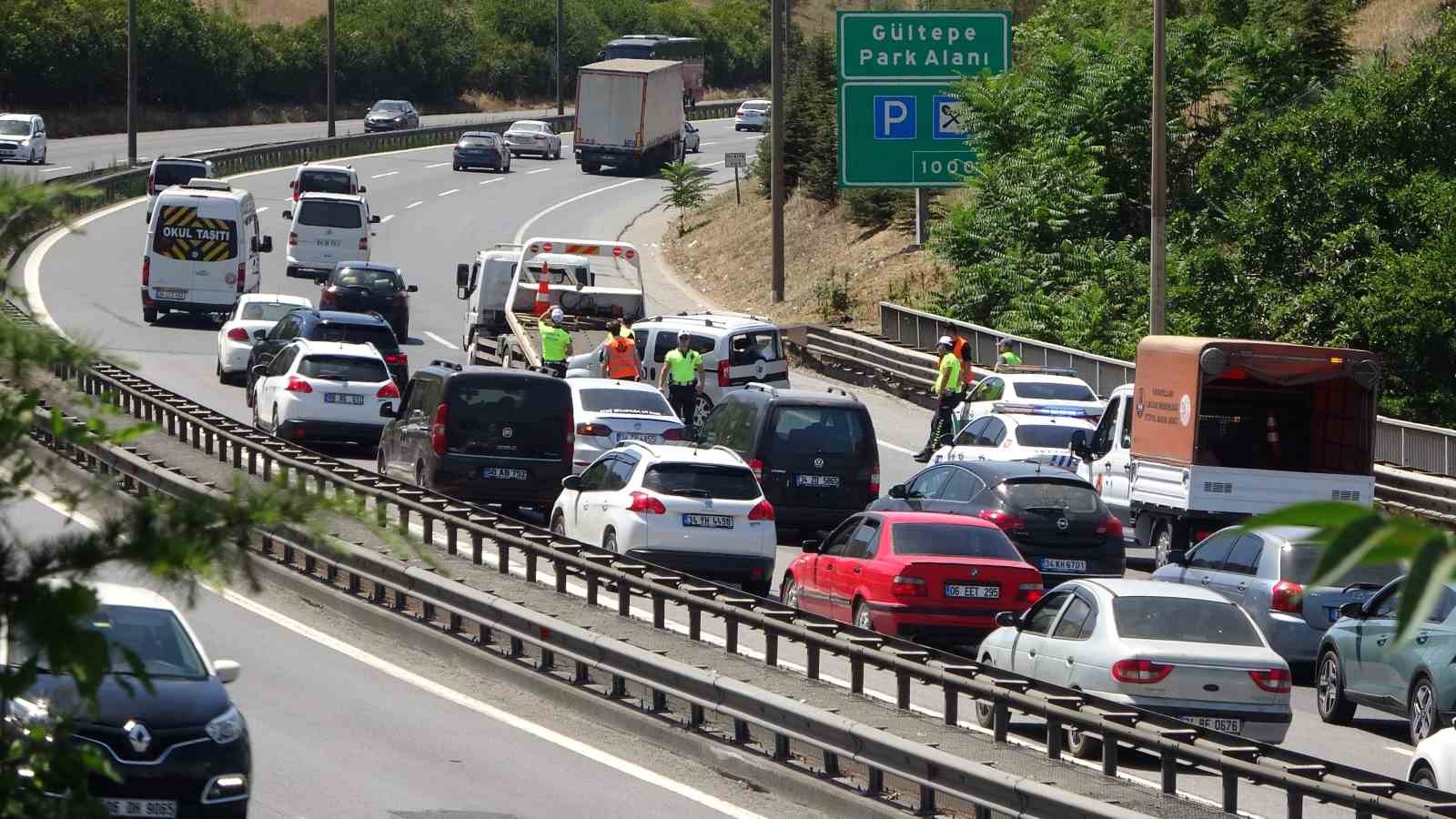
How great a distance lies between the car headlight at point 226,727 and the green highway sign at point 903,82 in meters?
33.2

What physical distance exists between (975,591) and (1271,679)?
3886 mm

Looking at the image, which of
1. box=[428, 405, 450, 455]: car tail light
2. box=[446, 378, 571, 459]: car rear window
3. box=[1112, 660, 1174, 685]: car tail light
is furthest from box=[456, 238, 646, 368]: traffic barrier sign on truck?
box=[1112, 660, 1174, 685]: car tail light

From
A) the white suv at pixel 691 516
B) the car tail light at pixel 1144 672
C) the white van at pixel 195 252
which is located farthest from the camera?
the white van at pixel 195 252

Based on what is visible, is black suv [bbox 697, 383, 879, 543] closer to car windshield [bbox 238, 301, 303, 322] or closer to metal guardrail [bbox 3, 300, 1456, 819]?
metal guardrail [bbox 3, 300, 1456, 819]

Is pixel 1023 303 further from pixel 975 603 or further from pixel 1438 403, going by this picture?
pixel 975 603

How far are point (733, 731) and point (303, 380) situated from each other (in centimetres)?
1521

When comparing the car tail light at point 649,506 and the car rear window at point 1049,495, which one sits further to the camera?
the car rear window at point 1049,495

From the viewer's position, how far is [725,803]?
41.0ft

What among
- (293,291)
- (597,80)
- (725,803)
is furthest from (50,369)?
(597,80)

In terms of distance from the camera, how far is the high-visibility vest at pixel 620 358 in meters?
29.1

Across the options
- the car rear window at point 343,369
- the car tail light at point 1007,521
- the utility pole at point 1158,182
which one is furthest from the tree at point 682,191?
the car tail light at point 1007,521

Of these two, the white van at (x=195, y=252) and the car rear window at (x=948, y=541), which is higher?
the white van at (x=195, y=252)

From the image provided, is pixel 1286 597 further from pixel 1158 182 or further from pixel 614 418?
pixel 1158 182

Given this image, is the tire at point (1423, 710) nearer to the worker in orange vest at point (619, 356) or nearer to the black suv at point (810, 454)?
the black suv at point (810, 454)
